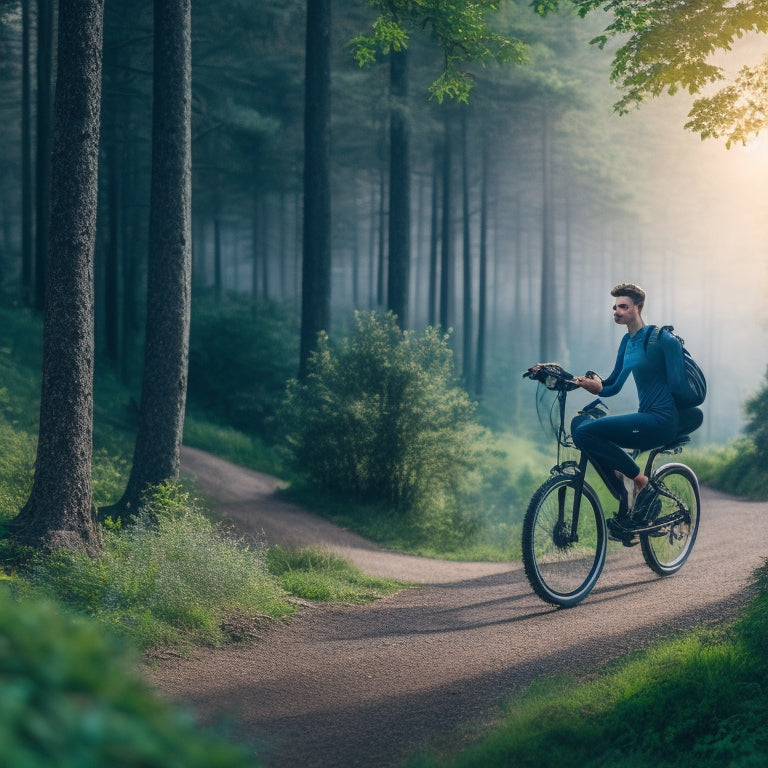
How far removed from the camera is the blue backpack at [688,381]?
274 inches

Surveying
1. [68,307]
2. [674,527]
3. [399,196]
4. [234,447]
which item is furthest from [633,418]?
[399,196]

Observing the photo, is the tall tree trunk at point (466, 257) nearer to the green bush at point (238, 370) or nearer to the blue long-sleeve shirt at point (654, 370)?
the green bush at point (238, 370)

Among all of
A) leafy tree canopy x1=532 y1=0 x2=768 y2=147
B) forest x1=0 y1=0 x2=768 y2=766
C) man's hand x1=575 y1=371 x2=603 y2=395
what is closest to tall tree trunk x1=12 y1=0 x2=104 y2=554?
forest x1=0 y1=0 x2=768 y2=766

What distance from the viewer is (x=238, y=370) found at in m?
23.4

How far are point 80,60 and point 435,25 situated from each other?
4.67m

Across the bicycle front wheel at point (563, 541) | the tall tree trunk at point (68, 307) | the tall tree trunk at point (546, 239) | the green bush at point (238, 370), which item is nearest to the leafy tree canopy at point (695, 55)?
the bicycle front wheel at point (563, 541)

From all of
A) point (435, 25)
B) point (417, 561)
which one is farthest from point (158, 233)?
point (417, 561)

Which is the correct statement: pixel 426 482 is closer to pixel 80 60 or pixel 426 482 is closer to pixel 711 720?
pixel 80 60

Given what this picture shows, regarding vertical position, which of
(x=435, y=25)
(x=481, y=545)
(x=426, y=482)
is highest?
(x=435, y=25)

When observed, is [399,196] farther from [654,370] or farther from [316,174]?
[654,370]

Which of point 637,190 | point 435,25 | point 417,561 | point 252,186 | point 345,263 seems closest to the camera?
point 435,25

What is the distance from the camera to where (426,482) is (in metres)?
14.6

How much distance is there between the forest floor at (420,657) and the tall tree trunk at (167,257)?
3865 millimetres

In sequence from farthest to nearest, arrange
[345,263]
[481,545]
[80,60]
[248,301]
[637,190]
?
[345,263]
[637,190]
[248,301]
[481,545]
[80,60]
